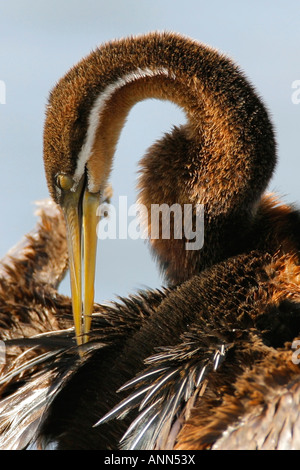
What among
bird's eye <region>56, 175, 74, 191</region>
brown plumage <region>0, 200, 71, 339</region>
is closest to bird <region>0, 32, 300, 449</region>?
bird's eye <region>56, 175, 74, 191</region>

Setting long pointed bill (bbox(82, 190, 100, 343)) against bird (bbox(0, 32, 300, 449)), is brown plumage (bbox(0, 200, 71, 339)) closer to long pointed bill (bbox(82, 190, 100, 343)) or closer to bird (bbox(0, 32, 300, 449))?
long pointed bill (bbox(82, 190, 100, 343))

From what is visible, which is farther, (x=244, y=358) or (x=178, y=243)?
(x=178, y=243)

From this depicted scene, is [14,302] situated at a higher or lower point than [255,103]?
lower

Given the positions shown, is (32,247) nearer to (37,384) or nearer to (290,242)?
(37,384)

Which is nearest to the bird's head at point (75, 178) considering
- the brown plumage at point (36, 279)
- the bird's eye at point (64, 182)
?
the bird's eye at point (64, 182)

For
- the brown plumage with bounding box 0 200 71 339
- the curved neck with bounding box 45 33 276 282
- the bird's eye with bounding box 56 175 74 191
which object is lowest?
the brown plumage with bounding box 0 200 71 339

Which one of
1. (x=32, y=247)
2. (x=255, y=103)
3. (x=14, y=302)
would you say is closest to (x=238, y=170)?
(x=255, y=103)
